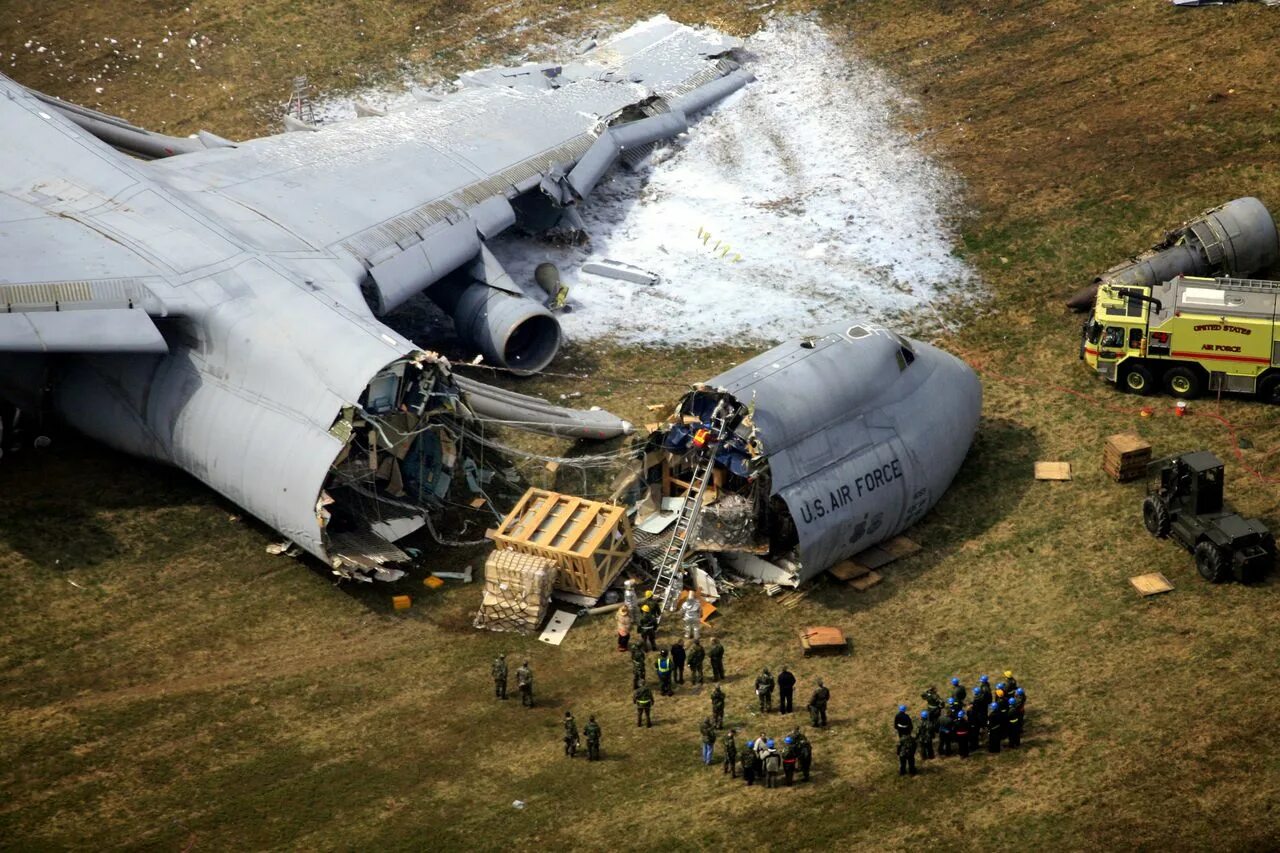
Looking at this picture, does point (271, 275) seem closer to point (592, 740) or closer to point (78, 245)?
point (78, 245)

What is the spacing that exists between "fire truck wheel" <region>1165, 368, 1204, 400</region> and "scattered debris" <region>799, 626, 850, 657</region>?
41.8 ft

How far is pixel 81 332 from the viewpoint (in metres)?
33.2

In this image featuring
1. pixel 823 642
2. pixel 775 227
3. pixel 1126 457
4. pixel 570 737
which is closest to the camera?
pixel 570 737

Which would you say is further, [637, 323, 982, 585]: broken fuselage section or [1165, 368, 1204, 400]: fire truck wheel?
[1165, 368, 1204, 400]: fire truck wheel

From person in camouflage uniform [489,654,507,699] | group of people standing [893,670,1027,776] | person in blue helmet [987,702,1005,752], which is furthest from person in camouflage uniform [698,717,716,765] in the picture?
person in blue helmet [987,702,1005,752]

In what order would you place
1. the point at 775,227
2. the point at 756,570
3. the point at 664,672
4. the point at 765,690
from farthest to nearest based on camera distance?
the point at 775,227
the point at 756,570
the point at 664,672
the point at 765,690

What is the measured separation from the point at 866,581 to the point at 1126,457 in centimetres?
715

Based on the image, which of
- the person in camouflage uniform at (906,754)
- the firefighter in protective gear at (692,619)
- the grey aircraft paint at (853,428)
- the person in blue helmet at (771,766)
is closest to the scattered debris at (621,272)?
A: the grey aircraft paint at (853,428)

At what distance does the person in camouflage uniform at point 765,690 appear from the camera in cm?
2861

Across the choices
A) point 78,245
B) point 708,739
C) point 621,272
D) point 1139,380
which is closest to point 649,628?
point 708,739

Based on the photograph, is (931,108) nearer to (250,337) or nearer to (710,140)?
(710,140)

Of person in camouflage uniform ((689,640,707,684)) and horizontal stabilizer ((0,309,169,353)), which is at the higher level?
horizontal stabilizer ((0,309,169,353))

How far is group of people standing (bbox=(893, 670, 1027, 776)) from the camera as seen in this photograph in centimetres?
2700

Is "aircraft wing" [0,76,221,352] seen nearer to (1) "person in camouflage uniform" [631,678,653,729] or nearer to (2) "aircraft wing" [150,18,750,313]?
(2) "aircraft wing" [150,18,750,313]
